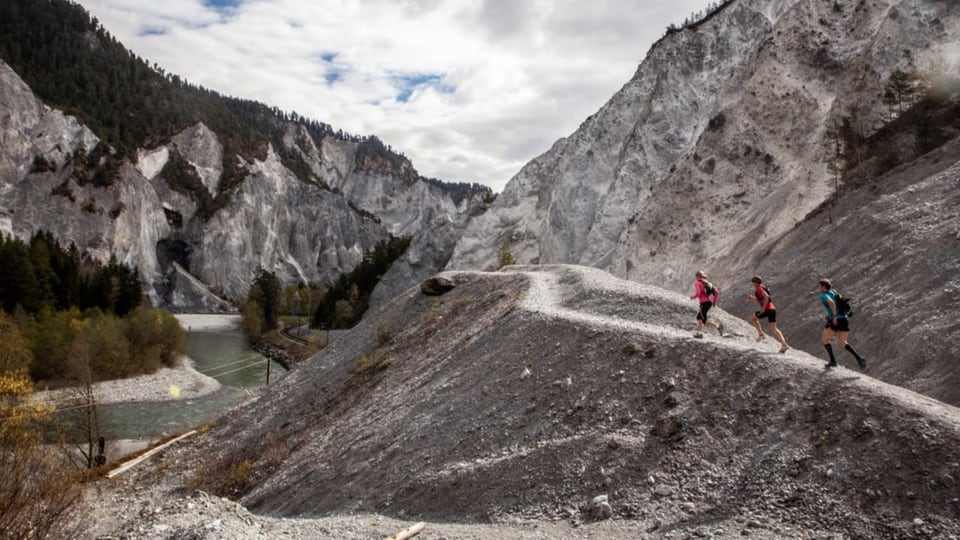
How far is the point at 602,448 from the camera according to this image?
1061 centimetres

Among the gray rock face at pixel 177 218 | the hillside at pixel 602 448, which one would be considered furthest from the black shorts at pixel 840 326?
the gray rock face at pixel 177 218

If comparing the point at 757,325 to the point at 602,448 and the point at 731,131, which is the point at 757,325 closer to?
the point at 602,448

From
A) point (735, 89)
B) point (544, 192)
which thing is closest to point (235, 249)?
point (544, 192)

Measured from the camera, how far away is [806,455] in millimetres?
8859

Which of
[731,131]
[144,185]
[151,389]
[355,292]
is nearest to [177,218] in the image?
[144,185]

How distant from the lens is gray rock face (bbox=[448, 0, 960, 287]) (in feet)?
118

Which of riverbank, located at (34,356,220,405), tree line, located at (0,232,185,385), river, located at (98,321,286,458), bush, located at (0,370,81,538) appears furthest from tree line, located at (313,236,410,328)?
bush, located at (0,370,81,538)

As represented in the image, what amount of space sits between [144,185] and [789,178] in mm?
140454

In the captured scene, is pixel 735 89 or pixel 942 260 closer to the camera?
pixel 942 260

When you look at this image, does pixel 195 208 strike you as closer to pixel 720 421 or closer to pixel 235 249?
pixel 235 249

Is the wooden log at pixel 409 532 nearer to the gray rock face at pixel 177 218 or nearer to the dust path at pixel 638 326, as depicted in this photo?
the dust path at pixel 638 326

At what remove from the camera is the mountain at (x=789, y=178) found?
19297 mm

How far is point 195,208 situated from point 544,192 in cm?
11968

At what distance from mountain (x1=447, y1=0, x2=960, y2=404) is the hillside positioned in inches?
244
